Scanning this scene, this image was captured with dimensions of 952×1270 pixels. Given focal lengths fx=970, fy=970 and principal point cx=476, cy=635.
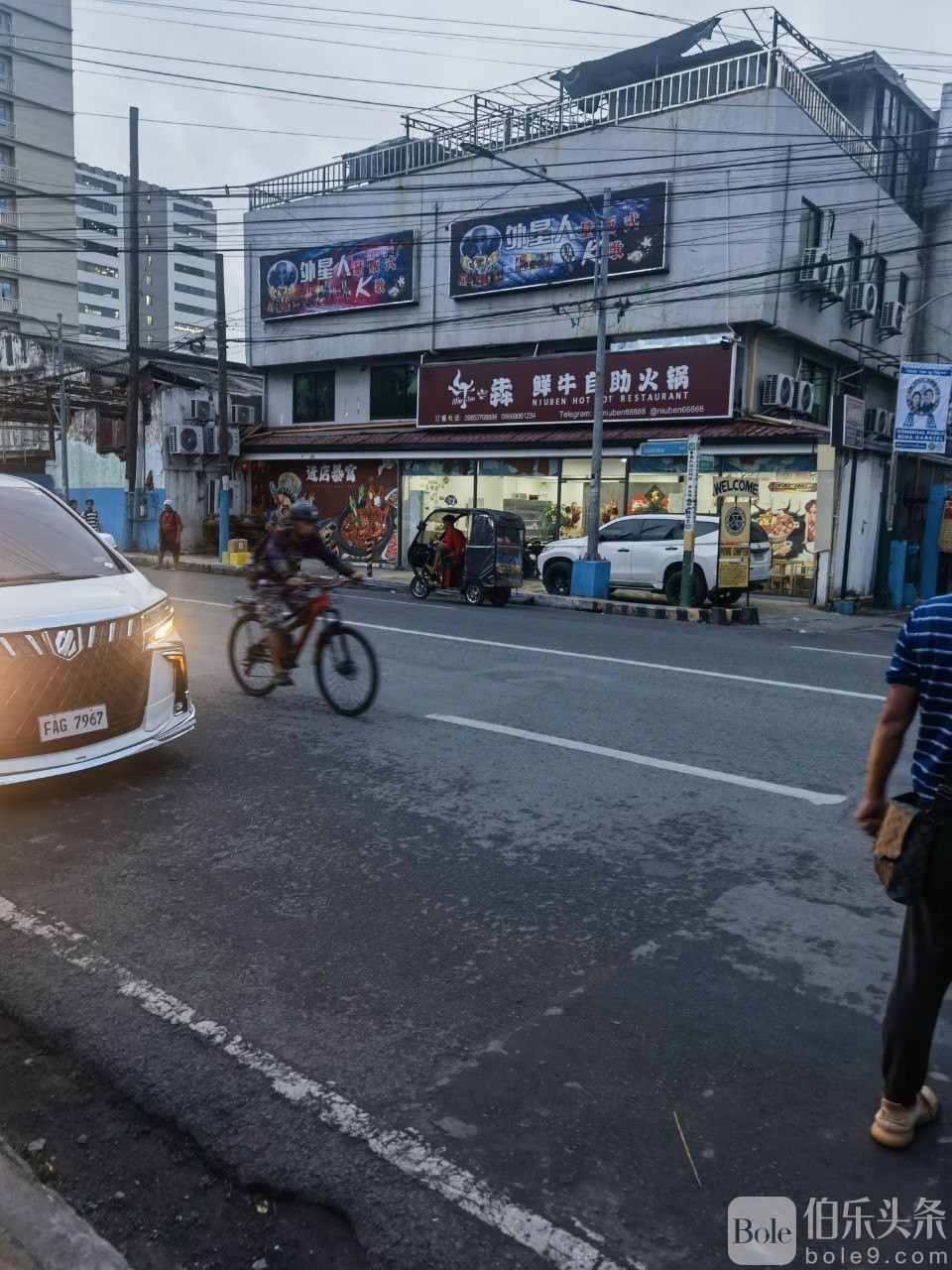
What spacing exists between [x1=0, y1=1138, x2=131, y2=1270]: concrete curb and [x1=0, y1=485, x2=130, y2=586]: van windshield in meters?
3.86

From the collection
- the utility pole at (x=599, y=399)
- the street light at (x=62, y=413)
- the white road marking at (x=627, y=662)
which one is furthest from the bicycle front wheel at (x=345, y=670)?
the street light at (x=62, y=413)

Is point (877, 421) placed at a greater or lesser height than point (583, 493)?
greater

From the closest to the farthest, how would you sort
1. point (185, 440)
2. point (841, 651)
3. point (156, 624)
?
point (156, 624), point (841, 651), point (185, 440)

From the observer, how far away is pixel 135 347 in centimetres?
3039

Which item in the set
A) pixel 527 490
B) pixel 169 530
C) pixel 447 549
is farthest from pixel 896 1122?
pixel 169 530

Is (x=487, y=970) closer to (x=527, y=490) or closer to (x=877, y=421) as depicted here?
(x=527, y=490)

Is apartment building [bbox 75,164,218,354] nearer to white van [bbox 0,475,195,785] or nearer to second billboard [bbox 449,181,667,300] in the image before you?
second billboard [bbox 449,181,667,300]

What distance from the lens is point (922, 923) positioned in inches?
105

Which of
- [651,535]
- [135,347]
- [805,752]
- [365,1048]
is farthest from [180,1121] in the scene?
[135,347]

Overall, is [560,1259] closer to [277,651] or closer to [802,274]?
[277,651]

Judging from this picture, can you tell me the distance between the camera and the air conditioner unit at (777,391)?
2181 centimetres

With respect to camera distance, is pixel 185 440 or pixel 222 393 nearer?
pixel 222 393

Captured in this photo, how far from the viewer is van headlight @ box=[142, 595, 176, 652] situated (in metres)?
5.76

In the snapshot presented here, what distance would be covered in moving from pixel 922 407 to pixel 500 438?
10.2 metres
